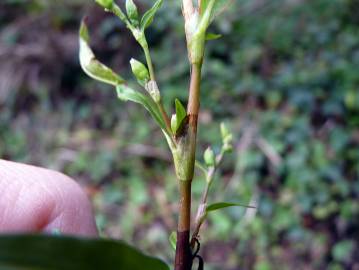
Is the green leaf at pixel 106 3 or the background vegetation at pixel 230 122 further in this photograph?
the background vegetation at pixel 230 122

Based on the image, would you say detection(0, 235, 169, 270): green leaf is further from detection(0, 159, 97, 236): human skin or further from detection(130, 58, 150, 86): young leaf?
detection(0, 159, 97, 236): human skin

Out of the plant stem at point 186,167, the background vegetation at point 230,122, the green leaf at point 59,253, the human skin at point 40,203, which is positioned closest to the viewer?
the green leaf at point 59,253

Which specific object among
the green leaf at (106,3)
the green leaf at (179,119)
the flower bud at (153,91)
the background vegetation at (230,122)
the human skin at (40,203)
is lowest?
the background vegetation at (230,122)

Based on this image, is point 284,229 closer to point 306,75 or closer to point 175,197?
point 175,197

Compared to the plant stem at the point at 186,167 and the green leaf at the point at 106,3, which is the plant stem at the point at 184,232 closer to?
the plant stem at the point at 186,167

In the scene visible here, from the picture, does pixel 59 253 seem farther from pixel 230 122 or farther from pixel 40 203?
pixel 230 122

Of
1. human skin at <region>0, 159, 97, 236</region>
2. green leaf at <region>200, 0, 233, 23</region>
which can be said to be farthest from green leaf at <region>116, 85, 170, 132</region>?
human skin at <region>0, 159, 97, 236</region>

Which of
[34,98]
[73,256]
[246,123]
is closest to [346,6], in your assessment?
[246,123]

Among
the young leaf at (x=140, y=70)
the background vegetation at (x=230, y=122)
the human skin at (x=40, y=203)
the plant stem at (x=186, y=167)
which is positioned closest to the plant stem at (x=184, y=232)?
the plant stem at (x=186, y=167)
